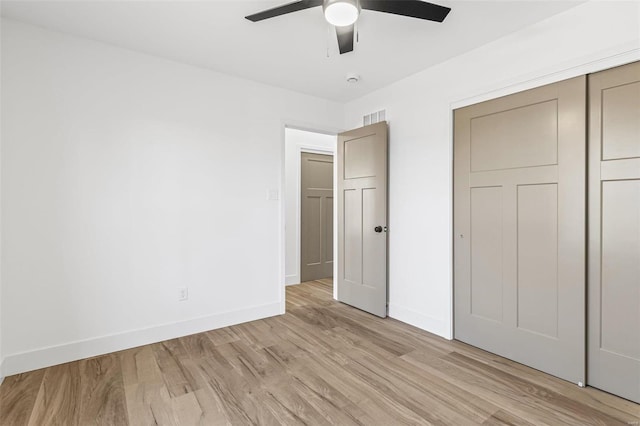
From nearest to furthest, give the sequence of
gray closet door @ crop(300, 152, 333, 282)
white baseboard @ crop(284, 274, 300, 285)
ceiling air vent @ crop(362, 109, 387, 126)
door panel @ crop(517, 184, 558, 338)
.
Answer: door panel @ crop(517, 184, 558, 338)
ceiling air vent @ crop(362, 109, 387, 126)
white baseboard @ crop(284, 274, 300, 285)
gray closet door @ crop(300, 152, 333, 282)

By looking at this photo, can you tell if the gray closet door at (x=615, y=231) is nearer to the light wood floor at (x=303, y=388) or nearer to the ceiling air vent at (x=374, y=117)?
the light wood floor at (x=303, y=388)

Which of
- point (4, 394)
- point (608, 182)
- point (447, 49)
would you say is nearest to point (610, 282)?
point (608, 182)

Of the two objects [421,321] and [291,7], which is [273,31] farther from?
[421,321]

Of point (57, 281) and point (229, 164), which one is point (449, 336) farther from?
point (57, 281)

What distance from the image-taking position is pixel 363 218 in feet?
12.1

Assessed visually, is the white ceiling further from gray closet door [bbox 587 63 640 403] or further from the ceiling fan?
gray closet door [bbox 587 63 640 403]

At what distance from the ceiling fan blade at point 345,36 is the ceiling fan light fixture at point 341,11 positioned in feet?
0.47

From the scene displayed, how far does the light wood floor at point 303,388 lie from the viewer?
6.03 feet

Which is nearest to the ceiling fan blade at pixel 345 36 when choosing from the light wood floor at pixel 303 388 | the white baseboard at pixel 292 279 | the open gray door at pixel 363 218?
the open gray door at pixel 363 218

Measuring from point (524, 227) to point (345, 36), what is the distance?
1.92 m

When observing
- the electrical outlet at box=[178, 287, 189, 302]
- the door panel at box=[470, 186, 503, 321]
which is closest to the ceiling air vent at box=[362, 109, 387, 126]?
the door panel at box=[470, 186, 503, 321]

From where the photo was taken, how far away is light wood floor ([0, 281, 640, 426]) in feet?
6.03

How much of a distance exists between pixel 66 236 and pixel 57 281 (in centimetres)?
35

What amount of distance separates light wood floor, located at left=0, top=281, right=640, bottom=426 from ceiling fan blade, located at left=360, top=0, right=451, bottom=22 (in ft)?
7.55
